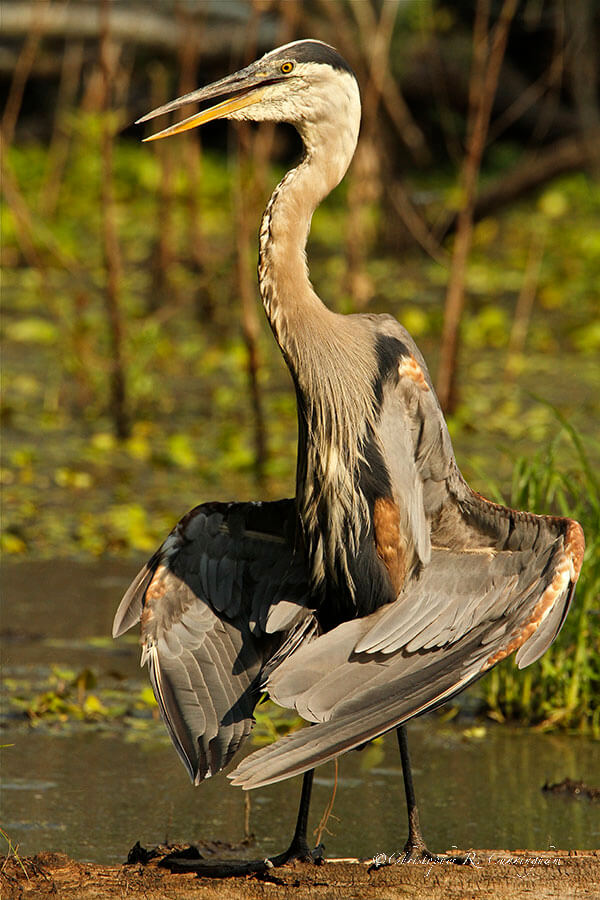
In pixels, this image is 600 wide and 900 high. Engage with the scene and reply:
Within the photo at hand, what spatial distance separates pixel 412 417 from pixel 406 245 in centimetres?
891

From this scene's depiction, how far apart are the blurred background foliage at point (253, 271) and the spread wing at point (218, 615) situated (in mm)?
1327

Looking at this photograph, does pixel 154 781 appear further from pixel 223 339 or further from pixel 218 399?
pixel 223 339

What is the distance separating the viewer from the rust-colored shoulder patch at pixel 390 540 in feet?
12.9

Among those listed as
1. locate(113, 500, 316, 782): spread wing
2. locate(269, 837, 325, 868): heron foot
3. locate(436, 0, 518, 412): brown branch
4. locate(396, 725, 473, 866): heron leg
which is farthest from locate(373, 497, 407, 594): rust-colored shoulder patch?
locate(436, 0, 518, 412): brown branch

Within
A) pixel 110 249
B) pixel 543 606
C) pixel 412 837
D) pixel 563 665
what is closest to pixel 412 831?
pixel 412 837

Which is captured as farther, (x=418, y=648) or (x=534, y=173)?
(x=534, y=173)

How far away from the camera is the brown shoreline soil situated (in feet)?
11.2

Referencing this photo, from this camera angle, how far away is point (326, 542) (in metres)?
4.04

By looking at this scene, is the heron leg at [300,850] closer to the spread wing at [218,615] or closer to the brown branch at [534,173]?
the spread wing at [218,615]

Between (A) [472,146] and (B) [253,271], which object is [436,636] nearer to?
(A) [472,146]

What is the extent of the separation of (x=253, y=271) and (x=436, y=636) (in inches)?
325

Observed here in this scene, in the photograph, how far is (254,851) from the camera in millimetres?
4043

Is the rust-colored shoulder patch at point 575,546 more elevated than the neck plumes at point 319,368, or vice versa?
the neck plumes at point 319,368

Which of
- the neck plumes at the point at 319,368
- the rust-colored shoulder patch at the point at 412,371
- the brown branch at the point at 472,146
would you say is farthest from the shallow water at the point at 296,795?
the brown branch at the point at 472,146
